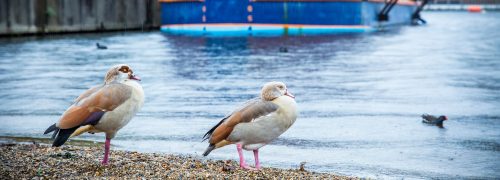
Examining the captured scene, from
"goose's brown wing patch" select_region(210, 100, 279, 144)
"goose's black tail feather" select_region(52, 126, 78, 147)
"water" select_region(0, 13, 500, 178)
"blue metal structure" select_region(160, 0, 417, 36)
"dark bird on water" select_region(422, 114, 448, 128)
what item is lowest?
"blue metal structure" select_region(160, 0, 417, 36)

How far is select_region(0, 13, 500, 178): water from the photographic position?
28.0ft

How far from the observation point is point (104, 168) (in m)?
6.82

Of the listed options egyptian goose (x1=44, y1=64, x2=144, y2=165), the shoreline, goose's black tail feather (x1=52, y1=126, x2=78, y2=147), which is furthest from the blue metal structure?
goose's black tail feather (x1=52, y1=126, x2=78, y2=147)

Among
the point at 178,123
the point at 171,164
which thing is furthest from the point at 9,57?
the point at 171,164

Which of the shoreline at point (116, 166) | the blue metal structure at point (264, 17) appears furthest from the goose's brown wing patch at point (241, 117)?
the blue metal structure at point (264, 17)

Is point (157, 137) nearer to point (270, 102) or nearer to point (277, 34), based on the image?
point (270, 102)

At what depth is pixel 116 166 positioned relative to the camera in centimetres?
693

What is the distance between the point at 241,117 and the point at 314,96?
22.2 feet

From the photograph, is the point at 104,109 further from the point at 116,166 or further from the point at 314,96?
the point at 314,96

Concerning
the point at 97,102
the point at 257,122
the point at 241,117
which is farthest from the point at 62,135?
the point at 257,122

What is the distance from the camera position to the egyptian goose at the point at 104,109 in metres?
6.65

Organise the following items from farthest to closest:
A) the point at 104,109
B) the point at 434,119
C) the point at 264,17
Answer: the point at 264,17 < the point at 434,119 < the point at 104,109

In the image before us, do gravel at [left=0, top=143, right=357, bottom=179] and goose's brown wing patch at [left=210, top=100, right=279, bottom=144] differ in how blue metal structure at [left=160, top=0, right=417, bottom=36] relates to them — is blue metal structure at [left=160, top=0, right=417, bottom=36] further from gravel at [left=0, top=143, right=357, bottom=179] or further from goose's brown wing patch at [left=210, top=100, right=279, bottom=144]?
goose's brown wing patch at [left=210, top=100, right=279, bottom=144]

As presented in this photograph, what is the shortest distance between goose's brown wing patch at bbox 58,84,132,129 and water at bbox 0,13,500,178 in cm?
164
